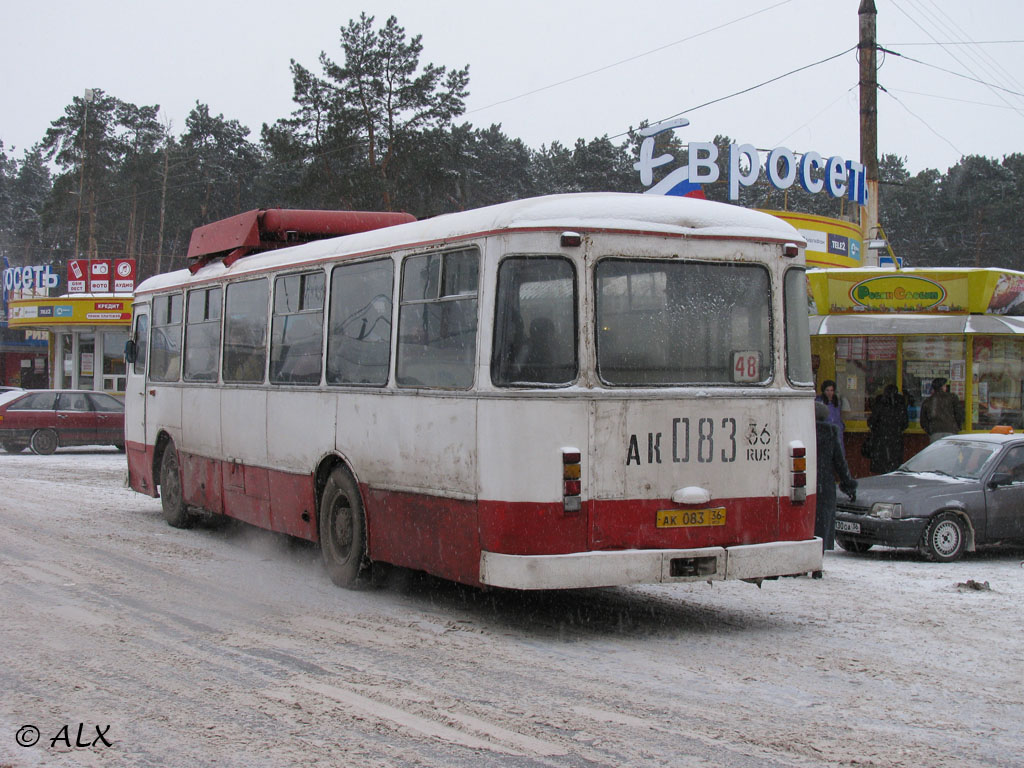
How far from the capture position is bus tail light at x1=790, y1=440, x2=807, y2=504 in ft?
26.9

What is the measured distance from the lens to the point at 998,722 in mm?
5812

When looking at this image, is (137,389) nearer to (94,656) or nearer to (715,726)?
(94,656)

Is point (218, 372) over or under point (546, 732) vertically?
over

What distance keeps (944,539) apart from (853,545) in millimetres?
947

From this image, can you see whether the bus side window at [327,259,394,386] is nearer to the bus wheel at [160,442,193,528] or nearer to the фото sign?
the bus wheel at [160,442,193,528]

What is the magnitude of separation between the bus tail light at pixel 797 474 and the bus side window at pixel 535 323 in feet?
5.89

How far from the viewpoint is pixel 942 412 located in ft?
58.3

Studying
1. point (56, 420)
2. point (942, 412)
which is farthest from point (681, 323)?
point (56, 420)

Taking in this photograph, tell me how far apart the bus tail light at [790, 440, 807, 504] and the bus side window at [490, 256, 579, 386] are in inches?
70.6

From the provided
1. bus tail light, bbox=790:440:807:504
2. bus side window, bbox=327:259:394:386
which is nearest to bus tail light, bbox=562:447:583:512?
bus tail light, bbox=790:440:807:504

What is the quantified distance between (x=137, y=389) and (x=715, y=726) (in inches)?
437

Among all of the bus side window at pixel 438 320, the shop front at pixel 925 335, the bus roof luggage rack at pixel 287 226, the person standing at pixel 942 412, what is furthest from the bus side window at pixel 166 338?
the person standing at pixel 942 412

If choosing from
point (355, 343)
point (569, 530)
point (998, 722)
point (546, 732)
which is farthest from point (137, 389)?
point (998, 722)

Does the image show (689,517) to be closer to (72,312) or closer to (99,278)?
(72,312)
